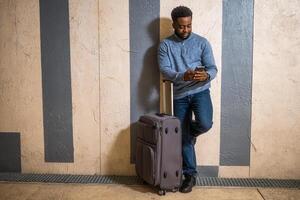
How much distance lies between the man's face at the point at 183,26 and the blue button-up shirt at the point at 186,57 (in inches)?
2.3

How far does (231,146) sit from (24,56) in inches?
80.2

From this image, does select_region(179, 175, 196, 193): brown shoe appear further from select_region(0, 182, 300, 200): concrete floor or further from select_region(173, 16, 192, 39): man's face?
select_region(173, 16, 192, 39): man's face

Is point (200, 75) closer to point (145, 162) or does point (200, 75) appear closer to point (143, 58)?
point (143, 58)

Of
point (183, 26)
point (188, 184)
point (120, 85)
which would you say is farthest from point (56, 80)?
point (188, 184)

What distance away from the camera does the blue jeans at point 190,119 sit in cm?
290

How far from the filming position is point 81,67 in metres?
3.22

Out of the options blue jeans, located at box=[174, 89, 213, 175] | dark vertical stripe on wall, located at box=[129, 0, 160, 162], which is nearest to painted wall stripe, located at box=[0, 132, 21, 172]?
dark vertical stripe on wall, located at box=[129, 0, 160, 162]

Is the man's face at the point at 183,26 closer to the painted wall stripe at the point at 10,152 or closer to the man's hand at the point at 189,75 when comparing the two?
the man's hand at the point at 189,75

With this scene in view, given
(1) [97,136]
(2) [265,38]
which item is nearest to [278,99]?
(2) [265,38]

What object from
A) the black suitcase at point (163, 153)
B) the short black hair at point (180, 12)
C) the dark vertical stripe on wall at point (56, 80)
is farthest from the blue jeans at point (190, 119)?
the dark vertical stripe on wall at point (56, 80)

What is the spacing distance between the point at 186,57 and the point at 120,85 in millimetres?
668

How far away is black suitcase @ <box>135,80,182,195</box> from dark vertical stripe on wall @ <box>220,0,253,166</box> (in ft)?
1.88

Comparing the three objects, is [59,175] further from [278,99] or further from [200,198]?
[278,99]

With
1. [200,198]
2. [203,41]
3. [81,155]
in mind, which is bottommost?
[200,198]
